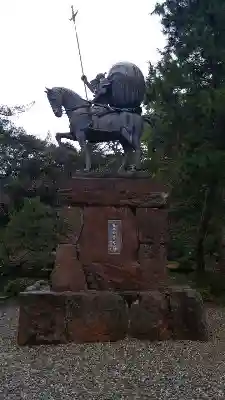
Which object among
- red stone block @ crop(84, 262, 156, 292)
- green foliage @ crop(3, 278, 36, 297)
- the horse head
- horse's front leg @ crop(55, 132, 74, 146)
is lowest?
green foliage @ crop(3, 278, 36, 297)

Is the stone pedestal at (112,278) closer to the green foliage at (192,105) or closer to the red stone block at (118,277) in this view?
the red stone block at (118,277)

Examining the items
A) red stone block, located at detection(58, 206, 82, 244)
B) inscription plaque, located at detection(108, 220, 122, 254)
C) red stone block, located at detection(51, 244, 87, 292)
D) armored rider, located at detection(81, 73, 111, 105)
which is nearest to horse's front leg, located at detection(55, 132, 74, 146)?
armored rider, located at detection(81, 73, 111, 105)

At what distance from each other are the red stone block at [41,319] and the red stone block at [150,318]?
91cm

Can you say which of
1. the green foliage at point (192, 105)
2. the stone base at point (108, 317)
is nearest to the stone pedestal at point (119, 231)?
the stone base at point (108, 317)

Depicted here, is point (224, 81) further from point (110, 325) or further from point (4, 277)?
point (4, 277)

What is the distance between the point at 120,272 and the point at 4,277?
685 centimetres

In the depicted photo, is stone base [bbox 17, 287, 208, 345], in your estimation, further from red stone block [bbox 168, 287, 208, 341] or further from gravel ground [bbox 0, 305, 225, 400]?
gravel ground [bbox 0, 305, 225, 400]

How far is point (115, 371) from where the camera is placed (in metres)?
4.96

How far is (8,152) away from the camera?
64.5 feet

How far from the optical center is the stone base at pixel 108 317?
6.33 m

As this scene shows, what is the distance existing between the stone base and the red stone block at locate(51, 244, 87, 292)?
7.2 inches

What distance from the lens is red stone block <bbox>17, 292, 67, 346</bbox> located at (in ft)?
20.6

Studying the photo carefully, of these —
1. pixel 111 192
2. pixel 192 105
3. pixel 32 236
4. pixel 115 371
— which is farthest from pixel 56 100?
pixel 32 236

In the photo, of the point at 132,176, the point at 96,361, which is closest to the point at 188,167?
the point at 132,176
